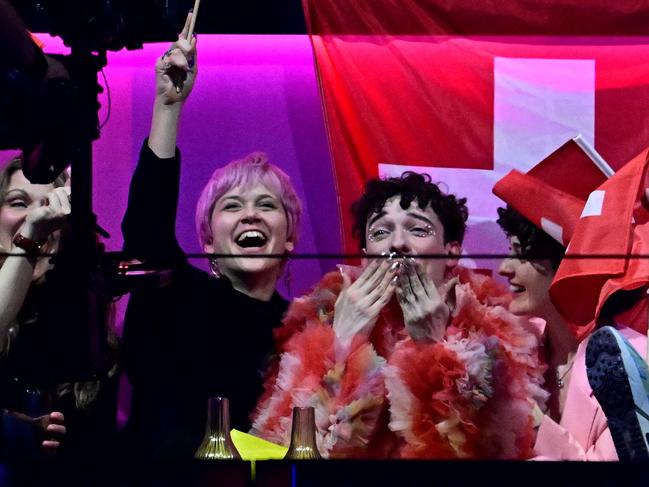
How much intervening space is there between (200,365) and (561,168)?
0.75 m

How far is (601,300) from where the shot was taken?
2104 mm

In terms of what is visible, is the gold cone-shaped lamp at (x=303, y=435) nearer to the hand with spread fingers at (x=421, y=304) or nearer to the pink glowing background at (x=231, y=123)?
the hand with spread fingers at (x=421, y=304)

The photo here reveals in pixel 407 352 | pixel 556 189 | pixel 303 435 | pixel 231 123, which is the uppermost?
pixel 231 123

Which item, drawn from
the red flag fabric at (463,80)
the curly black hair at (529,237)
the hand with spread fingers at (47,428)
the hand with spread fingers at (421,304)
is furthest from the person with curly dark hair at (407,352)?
the hand with spread fingers at (47,428)

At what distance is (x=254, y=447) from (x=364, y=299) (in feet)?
1.08

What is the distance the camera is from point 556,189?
2.35 m

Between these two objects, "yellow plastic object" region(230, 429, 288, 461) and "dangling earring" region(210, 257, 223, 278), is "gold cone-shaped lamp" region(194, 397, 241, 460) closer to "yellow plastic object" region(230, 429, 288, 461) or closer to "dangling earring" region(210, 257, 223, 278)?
"yellow plastic object" region(230, 429, 288, 461)

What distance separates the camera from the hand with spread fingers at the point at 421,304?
82.3 inches

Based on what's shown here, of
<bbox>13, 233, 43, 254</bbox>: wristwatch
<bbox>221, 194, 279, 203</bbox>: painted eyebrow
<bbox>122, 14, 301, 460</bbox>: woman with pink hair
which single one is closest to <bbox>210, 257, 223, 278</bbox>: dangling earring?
<bbox>122, 14, 301, 460</bbox>: woman with pink hair

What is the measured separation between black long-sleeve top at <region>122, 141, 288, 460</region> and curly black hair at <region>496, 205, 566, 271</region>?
426 mm

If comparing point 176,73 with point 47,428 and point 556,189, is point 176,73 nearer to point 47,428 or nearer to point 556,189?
point 556,189

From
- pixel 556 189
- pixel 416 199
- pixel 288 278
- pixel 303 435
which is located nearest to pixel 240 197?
pixel 288 278

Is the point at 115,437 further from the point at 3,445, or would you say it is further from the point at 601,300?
the point at 601,300

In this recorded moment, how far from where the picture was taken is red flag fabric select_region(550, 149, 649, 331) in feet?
7.00
